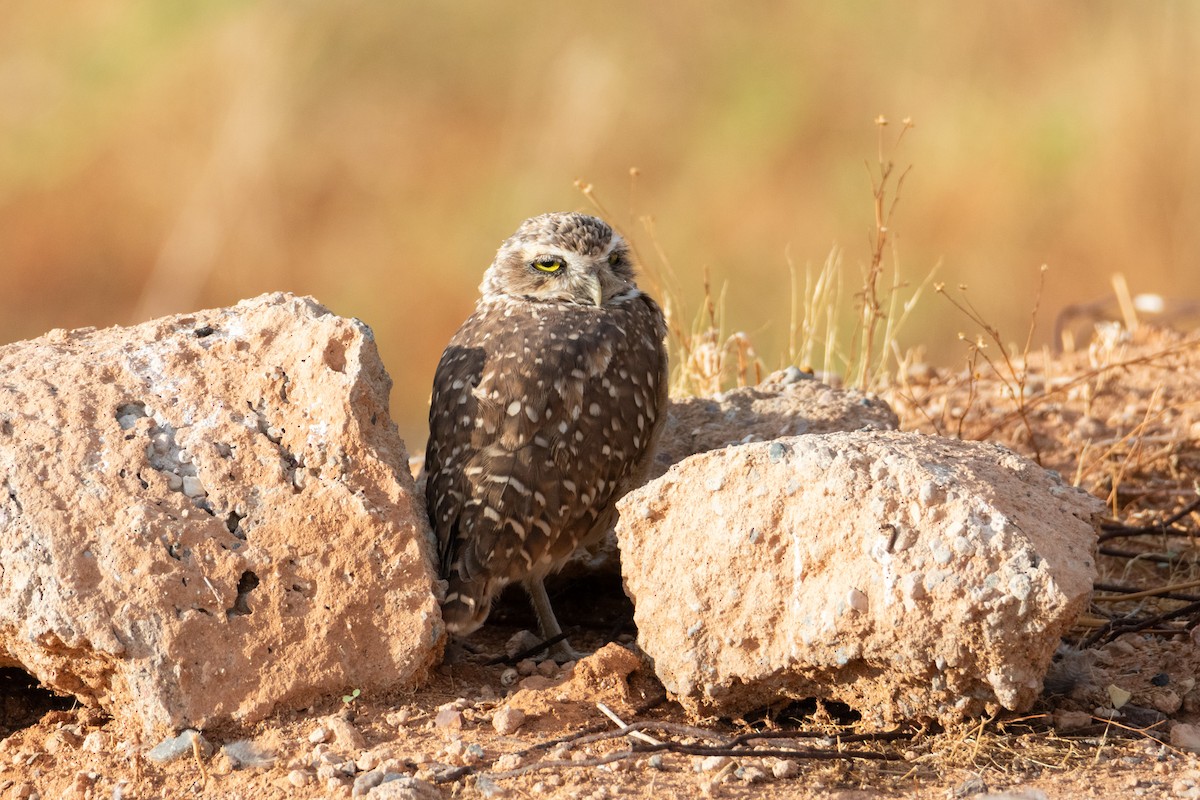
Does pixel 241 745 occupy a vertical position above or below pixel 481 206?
below

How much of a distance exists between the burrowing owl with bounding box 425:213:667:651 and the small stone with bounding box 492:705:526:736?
0.42m

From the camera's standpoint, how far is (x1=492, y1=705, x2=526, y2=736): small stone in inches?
149


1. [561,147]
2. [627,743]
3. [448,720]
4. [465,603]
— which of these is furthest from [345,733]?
[561,147]

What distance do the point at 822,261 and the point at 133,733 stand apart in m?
8.72

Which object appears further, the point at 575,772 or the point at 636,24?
the point at 636,24

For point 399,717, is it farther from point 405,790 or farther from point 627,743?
point 627,743

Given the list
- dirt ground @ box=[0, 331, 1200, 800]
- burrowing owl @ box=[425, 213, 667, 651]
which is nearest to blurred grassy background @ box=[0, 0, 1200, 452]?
burrowing owl @ box=[425, 213, 667, 651]

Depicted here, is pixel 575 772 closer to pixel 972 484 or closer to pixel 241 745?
pixel 241 745

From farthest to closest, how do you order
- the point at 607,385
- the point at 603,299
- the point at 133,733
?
the point at 603,299 → the point at 607,385 → the point at 133,733

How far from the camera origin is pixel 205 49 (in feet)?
46.3

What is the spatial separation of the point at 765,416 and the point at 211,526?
2.19 meters

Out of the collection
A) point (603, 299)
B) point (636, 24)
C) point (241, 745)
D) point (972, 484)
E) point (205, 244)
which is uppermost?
point (636, 24)

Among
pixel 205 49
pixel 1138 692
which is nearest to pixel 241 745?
pixel 1138 692

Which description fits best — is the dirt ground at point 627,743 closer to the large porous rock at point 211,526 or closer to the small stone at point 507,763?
the small stone at point 507,763
